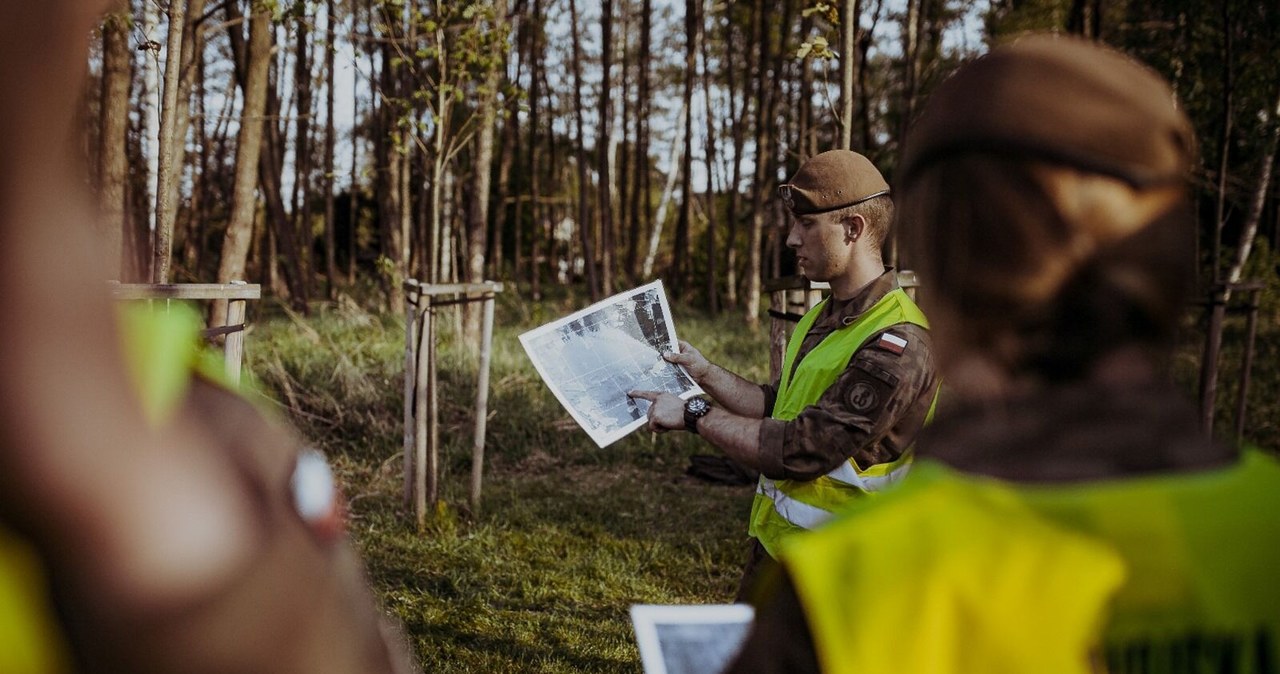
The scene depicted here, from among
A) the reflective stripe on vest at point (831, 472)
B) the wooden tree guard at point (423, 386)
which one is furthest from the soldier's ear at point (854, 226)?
the wooden tree guard at point (423, 386)

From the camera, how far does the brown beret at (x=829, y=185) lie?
2.64 meters

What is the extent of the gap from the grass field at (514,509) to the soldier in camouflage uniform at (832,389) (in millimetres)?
1966

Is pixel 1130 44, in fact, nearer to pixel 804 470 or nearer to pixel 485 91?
pixel 485 91

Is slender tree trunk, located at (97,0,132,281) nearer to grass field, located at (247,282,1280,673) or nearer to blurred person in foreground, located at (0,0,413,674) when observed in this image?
grass field, located at (247,282,1280,673)

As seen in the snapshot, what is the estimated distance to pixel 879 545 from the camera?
722 millimetres

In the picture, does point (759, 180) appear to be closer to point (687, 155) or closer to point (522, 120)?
point (687, 155)

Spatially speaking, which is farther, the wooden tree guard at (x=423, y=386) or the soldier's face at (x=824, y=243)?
the wooden tree guard at (x=423, y=386)

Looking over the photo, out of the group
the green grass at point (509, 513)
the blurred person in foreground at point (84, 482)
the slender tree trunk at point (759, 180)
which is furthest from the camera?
the slender tree trunk at point (759, 180)

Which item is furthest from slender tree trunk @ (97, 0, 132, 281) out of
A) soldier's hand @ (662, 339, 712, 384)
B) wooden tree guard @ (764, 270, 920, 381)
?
soldier's hand @ (662, 339, 712, 384)

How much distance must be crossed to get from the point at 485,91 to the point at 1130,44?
806 centimetres

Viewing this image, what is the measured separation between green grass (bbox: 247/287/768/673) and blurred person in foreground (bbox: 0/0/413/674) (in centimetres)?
390

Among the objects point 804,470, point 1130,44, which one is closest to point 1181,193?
point 804,470

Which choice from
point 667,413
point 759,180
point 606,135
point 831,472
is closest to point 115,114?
point 667,413

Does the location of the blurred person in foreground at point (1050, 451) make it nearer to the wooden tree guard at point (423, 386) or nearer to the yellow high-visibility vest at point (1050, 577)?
the yellow high-visibility vest at point (1050, 577)
